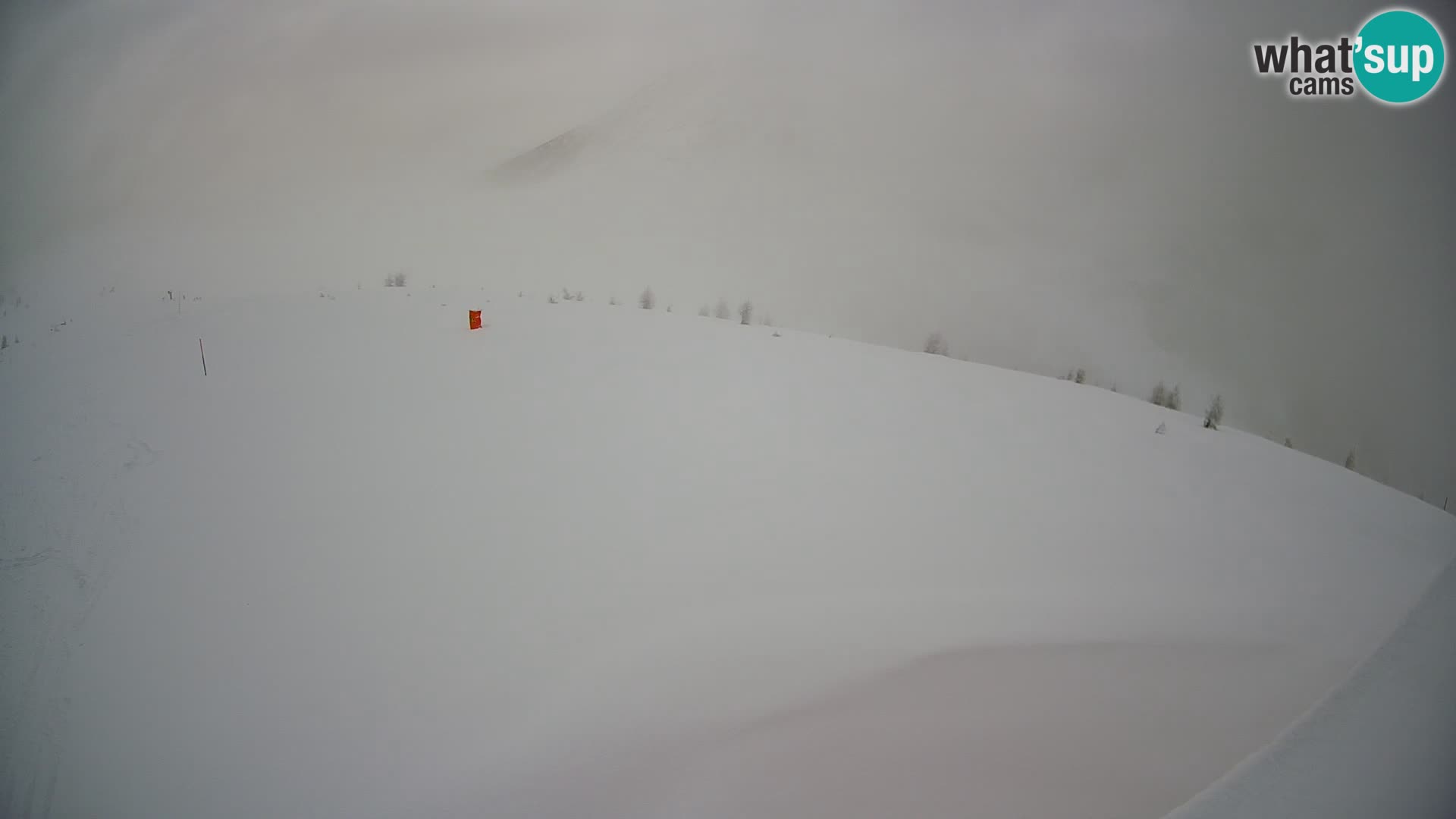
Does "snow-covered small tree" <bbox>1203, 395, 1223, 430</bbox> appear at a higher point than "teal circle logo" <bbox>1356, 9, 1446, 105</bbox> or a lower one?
lower

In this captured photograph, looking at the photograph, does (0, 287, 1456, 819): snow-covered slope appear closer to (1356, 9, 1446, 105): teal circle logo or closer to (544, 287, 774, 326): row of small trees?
(544, 287, 774, 326): row of small trees

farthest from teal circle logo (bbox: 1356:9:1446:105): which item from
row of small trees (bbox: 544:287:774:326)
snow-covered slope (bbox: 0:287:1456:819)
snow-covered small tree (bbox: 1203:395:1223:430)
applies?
row of small trees (bbox: 544:287:774:326)

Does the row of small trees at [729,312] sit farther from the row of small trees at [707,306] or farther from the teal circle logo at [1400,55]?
the teal circle logo at [1400,55]

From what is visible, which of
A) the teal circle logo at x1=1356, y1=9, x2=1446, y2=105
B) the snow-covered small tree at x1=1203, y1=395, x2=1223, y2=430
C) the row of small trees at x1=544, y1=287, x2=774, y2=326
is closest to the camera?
the teal circle logo at x1=1356, y1=9, x2=1446, y2=105

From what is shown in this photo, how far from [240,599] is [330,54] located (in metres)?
2.33

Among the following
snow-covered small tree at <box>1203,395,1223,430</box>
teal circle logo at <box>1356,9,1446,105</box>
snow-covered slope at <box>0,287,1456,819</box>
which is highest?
teal circle logo at <box>1356,9,1446,105</box>

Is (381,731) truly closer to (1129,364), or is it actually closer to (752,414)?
(752,414)

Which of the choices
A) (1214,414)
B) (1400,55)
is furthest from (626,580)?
(1400,55)

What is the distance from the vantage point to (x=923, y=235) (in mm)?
2824

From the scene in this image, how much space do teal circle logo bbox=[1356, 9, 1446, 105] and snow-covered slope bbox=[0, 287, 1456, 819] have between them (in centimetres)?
109

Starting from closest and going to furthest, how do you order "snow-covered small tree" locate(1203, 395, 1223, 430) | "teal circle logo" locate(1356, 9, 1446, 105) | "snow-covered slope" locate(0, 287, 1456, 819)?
"snow-covered slope" locate(0, 287, 1456, 819) → "teal circle logo" locate(1356, 9, 1446, 105) → "snow-covered small tree" locate(1203, 395, 1223, 430)

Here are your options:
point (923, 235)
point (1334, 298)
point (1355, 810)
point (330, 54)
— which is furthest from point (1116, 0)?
point (330, 54)

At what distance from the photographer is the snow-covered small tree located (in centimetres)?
227

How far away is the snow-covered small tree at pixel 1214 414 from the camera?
2268 millimetres
